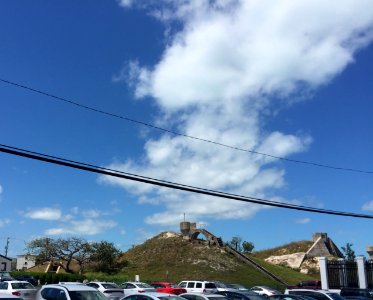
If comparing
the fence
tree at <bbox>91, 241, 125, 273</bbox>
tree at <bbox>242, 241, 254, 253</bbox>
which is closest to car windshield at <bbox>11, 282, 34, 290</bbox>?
the fence

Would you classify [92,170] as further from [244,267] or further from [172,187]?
[244,267]

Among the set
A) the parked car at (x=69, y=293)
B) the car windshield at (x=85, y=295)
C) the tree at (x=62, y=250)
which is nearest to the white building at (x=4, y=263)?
the tree at (x=62, y=250)

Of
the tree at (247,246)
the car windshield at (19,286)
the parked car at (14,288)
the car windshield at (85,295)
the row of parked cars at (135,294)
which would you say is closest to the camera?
the car windshield at (85,295)

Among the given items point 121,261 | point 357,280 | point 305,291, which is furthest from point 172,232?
point 305,291

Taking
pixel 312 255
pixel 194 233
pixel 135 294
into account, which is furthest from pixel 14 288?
pixel 312 255

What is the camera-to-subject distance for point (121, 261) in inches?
3105

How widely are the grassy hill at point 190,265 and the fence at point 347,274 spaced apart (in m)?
23.7

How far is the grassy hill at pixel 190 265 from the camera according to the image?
6694 centimetres

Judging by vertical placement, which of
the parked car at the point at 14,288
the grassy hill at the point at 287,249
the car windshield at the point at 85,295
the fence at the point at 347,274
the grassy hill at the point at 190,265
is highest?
the grassy hill at the point at 287,249

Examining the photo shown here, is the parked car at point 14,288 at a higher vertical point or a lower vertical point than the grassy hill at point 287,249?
lower

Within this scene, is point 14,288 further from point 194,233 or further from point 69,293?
point 194,233

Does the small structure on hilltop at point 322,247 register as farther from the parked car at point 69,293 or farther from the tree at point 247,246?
the parked car at point 69,293

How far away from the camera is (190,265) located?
7162cm

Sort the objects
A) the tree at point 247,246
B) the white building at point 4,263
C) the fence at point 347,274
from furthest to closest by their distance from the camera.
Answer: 1. the tree at point 247,246
2. the white building at point 4,263
3. the fence at point 347,274
